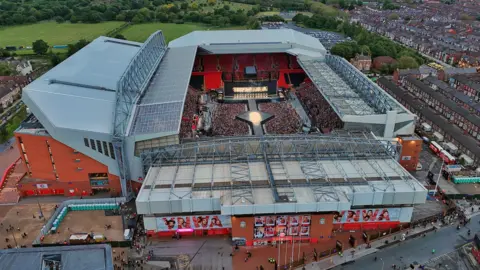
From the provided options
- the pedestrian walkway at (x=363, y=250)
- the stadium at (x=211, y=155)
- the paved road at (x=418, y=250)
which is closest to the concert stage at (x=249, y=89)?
the stadium at (x=211, y=155)

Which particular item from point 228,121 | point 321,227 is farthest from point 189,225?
point 228,121

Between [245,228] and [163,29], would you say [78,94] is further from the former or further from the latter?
[163,29]

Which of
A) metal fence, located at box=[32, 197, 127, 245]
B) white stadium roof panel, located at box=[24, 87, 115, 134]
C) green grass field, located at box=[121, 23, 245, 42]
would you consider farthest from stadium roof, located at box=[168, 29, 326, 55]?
green grass field, located at box=[121, 23, 245, 42]

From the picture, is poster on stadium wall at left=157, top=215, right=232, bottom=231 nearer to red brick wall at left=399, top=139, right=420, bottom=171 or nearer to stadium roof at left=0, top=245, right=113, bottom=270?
stadium roof at left=0, top=245, right=113, bottom=270

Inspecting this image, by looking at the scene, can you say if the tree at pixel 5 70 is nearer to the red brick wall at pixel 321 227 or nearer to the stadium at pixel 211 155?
the stadium at pixel 211 155

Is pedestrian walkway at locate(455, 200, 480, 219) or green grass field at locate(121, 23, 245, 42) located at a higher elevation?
green grass field at locate(121, 23, 245, 42)

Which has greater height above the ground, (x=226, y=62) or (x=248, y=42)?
(x=248, y=42)

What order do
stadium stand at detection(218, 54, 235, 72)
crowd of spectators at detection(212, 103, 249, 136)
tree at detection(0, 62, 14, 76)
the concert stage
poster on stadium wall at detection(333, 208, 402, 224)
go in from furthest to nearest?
1. tree at detection(0, 62, 14, 76)
2. stadium stand at detection(218, 54, 235, 72)
3. the concert stage
4. crowd of spectators at detection(212, 103, 249, 136)
5. poster on stadium wall at detection(333, 208, 402, 224)
